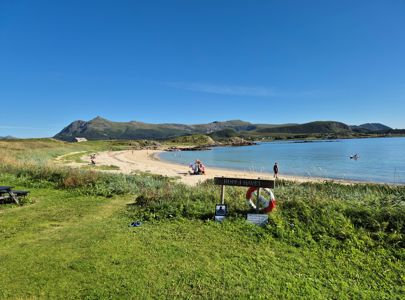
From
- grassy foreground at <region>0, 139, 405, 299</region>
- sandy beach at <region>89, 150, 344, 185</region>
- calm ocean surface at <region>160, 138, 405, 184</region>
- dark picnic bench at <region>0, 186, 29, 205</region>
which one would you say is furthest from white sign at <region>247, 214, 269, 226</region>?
calm ocean surface at <region>160, 138, 405, 184</region>

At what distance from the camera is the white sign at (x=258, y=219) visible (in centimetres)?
809

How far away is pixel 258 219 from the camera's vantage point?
26.8 ft

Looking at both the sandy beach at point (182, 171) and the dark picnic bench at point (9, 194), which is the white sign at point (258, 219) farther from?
the sandy beach at point (182, 171)

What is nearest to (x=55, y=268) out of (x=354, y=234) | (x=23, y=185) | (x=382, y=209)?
(x=354, y=234)

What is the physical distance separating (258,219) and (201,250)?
228cm

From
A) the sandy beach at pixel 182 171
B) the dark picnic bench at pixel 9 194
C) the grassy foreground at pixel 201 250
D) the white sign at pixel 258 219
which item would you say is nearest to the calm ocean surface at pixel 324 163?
the sandy beach at pixel 182 171

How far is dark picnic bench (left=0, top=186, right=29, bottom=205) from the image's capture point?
11.2 metres

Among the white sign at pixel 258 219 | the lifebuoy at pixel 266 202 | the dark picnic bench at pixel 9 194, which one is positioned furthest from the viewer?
the dark picnic bench at pixel 9 194

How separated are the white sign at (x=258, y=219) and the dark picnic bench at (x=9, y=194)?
9197 millimetres

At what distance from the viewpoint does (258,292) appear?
4.91 metres

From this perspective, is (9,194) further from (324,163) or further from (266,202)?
(324,163)

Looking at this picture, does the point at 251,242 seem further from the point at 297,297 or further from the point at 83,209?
the point at 83,209

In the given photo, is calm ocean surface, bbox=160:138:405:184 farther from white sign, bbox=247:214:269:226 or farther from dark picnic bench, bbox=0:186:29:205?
dark picnic bench, bbox=0:186:29:205

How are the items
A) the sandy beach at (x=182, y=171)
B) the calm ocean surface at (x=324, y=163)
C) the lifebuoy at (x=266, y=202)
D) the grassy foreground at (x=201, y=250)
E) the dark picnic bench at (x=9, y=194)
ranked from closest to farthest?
the grassy foreground at (x=201, y=250) → the lifebuoy at (x=266, y=202) → the dark picnic bench at (x=9, y=194) → the sandy beach at (x=182, y=171) → the calm ocean surface at (x=324, y=163)
